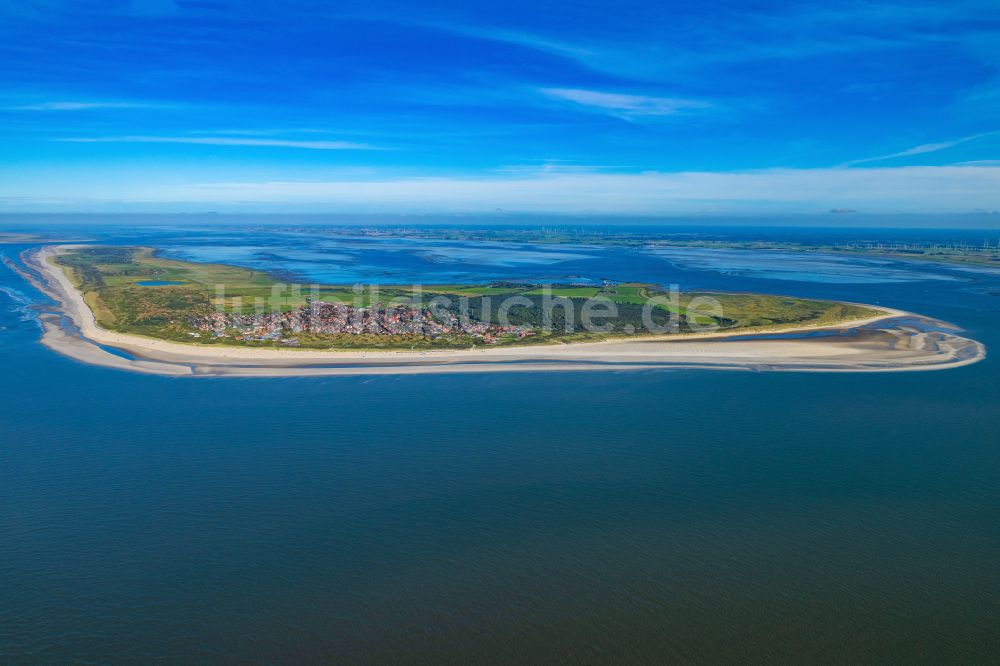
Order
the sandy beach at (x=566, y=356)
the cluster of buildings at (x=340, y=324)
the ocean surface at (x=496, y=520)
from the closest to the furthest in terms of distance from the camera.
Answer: the ocean surface at (x=496, y=520)
the sandy beach at (x=566, y=356)
the cluster of buildings at (x=340, y=324)

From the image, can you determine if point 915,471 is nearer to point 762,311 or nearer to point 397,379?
point 397,379

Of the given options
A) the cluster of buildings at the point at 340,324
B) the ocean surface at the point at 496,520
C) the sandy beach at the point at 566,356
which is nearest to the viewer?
the ocean surface at the point at 496,520

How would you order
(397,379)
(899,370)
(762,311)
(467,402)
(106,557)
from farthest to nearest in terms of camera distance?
(762,311) < (899,370) < (397,379) < (467,402) < (106,557)

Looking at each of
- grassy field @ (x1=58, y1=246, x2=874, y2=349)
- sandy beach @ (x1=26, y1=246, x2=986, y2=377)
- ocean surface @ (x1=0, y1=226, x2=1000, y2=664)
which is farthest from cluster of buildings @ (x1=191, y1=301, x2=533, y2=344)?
ocean surface @ (x1=0, y1=226, x2=1000, y2=664)

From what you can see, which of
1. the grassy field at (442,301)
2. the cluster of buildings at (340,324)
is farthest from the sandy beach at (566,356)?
the cluster of buildings at (340,324)

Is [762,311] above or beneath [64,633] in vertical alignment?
above

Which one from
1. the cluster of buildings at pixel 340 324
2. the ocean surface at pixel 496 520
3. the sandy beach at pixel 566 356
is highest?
the cluster of buildings at pixel 340 324

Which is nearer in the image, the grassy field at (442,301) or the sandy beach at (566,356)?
the sandy beach at (566,356)

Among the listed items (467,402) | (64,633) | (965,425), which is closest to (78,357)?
(467,402)

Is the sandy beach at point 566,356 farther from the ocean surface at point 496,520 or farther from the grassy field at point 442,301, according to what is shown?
the ocean surface at point 496,520
